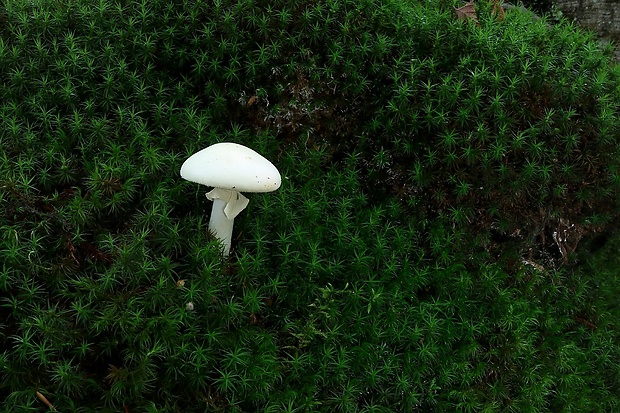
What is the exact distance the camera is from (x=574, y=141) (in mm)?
2908

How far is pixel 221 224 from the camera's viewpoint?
245cm

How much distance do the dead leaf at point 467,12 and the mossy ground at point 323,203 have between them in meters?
0.08

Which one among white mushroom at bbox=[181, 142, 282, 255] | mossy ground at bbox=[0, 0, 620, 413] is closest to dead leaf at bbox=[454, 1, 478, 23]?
mossy ground at bbox=[0, 0, 620, 413]

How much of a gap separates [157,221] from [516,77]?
2136 mm

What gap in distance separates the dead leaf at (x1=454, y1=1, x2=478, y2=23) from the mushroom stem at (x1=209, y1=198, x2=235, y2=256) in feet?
6.25

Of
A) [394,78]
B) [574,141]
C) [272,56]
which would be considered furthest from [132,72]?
[574,141]

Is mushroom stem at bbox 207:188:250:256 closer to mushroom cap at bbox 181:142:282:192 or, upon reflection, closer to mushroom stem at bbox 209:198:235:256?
mushroom stem at bbox 209:198:235:256

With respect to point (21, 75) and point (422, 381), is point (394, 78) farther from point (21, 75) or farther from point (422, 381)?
point (21, 75)

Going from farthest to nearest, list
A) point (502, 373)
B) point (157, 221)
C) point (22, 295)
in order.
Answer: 1. point (502, 373)
2. point (157, 221)
3. point (22, 295)

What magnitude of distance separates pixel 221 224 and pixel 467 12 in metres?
2.08

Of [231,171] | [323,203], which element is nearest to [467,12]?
[323,203]

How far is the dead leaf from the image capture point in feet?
10.3

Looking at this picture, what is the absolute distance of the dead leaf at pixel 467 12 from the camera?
3141mm

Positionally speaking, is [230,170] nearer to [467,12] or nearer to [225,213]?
[225,213]
